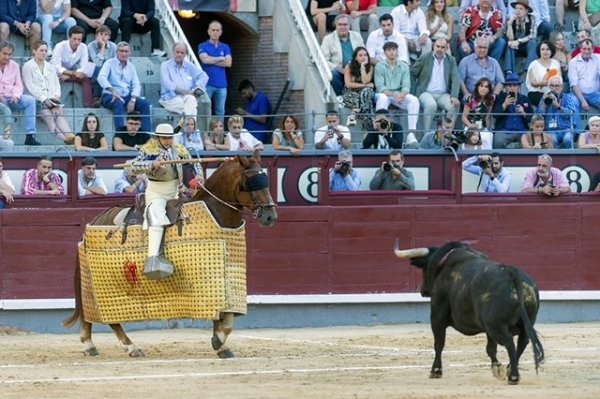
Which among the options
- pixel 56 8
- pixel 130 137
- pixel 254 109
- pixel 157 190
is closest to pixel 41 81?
pixel 130 137

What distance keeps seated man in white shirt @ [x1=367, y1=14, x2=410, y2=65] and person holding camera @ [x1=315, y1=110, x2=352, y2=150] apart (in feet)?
5.19

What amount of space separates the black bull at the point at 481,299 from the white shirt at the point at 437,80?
730 centimetres

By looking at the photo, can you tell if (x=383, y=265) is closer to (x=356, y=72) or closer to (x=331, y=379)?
(x=356, y=72)

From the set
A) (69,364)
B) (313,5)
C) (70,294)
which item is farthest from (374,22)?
(69,364)

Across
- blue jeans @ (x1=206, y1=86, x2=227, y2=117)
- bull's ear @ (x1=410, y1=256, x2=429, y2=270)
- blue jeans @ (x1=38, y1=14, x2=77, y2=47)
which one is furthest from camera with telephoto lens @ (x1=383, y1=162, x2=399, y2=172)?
bull's ear @ (x1=410, y1=256, x2=429, y2=270)

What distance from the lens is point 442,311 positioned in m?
11.3

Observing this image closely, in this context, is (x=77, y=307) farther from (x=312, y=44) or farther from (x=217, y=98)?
(x=312, y=44)

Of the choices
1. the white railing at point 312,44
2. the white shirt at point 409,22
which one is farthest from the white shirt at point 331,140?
the white shirt at point 409,22

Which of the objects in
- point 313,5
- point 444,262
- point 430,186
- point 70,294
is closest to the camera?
point 444,262

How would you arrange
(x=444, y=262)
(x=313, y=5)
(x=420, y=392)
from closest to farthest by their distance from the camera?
(x=420, y=392) → (x=444, y=262) → (x=313, y=5)

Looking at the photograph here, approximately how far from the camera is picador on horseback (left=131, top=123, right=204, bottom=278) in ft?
42.1

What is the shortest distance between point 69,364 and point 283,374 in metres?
1.74

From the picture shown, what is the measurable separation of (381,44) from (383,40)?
0.05m

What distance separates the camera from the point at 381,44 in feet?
61.9
